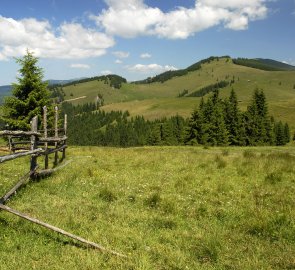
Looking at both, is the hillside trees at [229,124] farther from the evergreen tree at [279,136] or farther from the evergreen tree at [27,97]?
the evergreen tree at [27,97]

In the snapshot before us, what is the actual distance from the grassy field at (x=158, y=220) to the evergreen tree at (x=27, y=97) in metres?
21.8

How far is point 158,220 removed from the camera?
9.91 m

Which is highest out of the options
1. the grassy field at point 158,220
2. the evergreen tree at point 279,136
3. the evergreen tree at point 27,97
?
the evergreen tree at point 27,97

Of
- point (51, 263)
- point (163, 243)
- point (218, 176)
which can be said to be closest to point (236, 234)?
point (163, 243)

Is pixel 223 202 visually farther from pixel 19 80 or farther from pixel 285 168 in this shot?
pixel 19 80

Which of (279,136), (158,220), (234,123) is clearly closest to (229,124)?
(234,123)

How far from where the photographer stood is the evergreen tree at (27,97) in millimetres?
36531

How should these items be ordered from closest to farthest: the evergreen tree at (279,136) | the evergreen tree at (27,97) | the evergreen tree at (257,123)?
the evergreen tree at (27,97)
the evergreen tree at (257,123)
the evergreen tree at (279,136)

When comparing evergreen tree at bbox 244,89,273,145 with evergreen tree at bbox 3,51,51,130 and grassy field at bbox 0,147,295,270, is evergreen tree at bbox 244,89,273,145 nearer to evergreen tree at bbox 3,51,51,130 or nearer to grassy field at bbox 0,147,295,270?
evergreen tree at bbox 3,51,51,130

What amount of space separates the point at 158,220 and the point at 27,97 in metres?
31.4

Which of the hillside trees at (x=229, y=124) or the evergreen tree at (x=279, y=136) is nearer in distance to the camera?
the hillside trees at (x=229, y=124)

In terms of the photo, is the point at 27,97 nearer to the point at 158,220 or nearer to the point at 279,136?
the point at 158,220

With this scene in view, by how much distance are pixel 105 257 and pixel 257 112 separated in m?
79.9

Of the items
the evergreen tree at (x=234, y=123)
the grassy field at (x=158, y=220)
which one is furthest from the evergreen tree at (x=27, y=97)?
the evergreen tree at (x=234, y=123)
